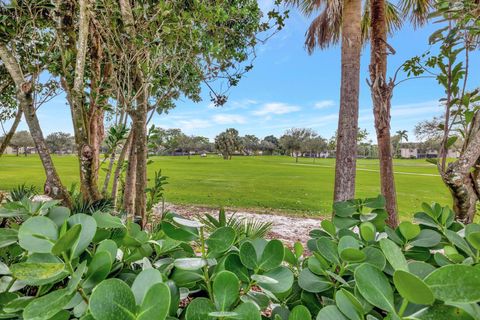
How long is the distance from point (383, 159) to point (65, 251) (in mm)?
4050

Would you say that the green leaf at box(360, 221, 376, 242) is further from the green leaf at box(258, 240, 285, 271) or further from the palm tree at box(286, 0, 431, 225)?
the palm tree at box(286, 0, 431, 225)

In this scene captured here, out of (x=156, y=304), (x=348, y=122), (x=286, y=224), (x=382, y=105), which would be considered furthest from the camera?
(x=286, y=224)

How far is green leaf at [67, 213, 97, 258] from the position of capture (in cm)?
36

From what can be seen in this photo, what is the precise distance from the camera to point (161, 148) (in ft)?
9.99

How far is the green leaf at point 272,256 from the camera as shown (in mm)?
407

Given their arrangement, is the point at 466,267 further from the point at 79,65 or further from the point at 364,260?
the point at 79,65

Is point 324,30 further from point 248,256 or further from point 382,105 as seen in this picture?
point 248,256

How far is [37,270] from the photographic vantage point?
1.10ft

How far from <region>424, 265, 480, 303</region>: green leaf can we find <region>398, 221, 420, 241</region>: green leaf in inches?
10.0

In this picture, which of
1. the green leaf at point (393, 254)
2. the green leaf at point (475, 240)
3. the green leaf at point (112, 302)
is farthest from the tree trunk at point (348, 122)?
the green leaf at point (112, 302)

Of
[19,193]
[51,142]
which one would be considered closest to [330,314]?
[19,193]

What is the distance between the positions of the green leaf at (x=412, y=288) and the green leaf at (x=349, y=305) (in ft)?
0.20

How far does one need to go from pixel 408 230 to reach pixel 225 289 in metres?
0.42

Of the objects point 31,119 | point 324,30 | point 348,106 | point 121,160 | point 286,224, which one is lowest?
point 286,224
